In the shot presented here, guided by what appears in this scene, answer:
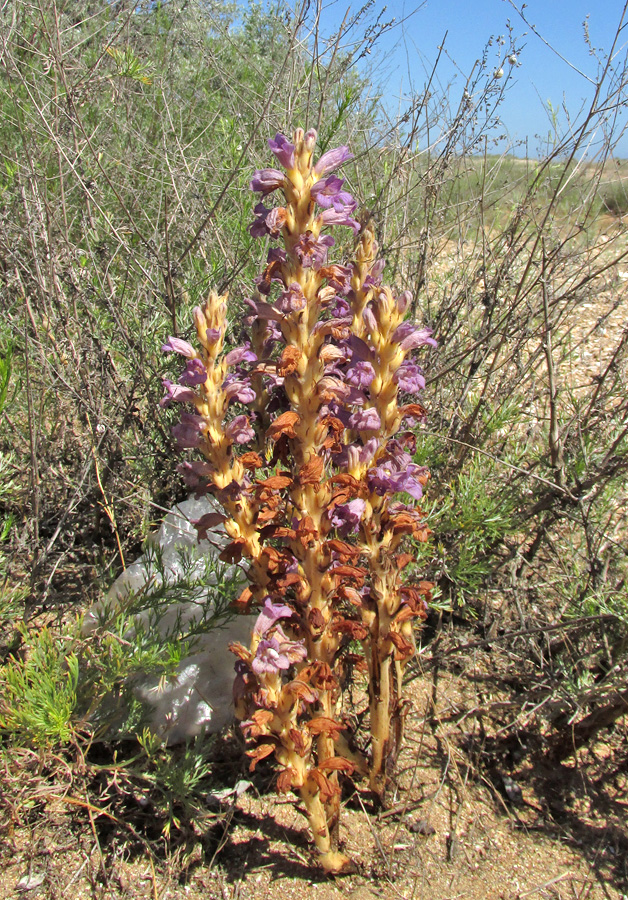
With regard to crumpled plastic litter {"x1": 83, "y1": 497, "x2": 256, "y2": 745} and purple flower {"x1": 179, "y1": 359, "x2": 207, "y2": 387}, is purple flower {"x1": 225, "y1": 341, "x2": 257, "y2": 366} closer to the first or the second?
purple flower {"x1": 179, "y1": 359, "x2": 207, "y2": 387}

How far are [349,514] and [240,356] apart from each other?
1.73 ft

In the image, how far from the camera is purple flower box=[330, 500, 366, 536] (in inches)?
67.8

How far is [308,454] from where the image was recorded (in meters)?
1.69

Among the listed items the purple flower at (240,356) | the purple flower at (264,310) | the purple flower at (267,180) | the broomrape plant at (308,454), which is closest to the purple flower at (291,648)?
the broomrape plant at (308,454)

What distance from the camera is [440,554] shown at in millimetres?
2770

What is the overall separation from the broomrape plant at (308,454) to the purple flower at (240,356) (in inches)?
0.4

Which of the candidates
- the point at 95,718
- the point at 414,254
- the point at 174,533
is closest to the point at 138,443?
the point at 174,533

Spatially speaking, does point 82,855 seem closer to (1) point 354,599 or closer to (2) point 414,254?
(1) point 354,599

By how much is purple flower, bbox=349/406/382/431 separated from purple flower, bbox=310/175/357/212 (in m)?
0.55

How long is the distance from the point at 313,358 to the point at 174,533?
1376mm

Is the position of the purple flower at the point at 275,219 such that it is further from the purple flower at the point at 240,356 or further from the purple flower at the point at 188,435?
the purple flower at the point at 188,435

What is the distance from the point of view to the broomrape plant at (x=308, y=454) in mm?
1615

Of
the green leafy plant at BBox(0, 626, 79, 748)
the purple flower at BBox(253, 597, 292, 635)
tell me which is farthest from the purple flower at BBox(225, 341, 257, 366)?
the green leafy plant at BBox(0, 626, 79, 748)

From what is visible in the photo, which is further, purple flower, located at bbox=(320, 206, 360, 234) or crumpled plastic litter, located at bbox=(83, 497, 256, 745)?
crumpled plastic litter, located at bbox=(83, 497, 256, 745)
